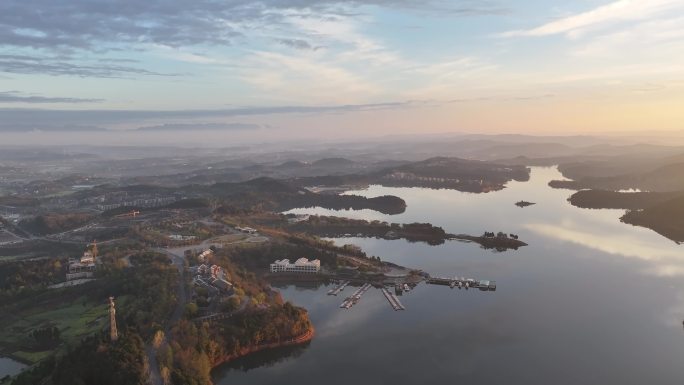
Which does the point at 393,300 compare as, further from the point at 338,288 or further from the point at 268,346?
the point at 268,346

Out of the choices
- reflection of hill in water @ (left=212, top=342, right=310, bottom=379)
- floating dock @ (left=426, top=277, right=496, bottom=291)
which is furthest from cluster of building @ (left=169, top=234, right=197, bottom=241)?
reflection of hill in water @ (left=212, top=342, right=310, bottom=379)

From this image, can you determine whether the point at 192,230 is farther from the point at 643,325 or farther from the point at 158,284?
the point at 643,325

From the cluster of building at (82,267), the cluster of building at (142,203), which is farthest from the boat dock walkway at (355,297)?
the cluster of building at (142,203)

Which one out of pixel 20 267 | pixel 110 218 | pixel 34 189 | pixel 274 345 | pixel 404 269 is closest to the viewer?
pixel 274 345

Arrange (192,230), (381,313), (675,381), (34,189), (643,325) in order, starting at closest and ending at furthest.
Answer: (675,381)
(643,325)
(381,313)
(192,230)
(34,189)

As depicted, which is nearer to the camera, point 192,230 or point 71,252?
point 71,252

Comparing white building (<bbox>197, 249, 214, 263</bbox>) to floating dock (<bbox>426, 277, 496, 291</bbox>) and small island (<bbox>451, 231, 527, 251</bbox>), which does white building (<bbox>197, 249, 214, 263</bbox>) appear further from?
small island (<bbox>451, 231, 527, 251</bbox>)

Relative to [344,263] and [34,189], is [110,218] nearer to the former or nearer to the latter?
[344,263]

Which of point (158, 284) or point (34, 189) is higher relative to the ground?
point (158, 284)

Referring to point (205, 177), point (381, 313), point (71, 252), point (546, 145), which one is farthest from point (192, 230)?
point (546, 145)
